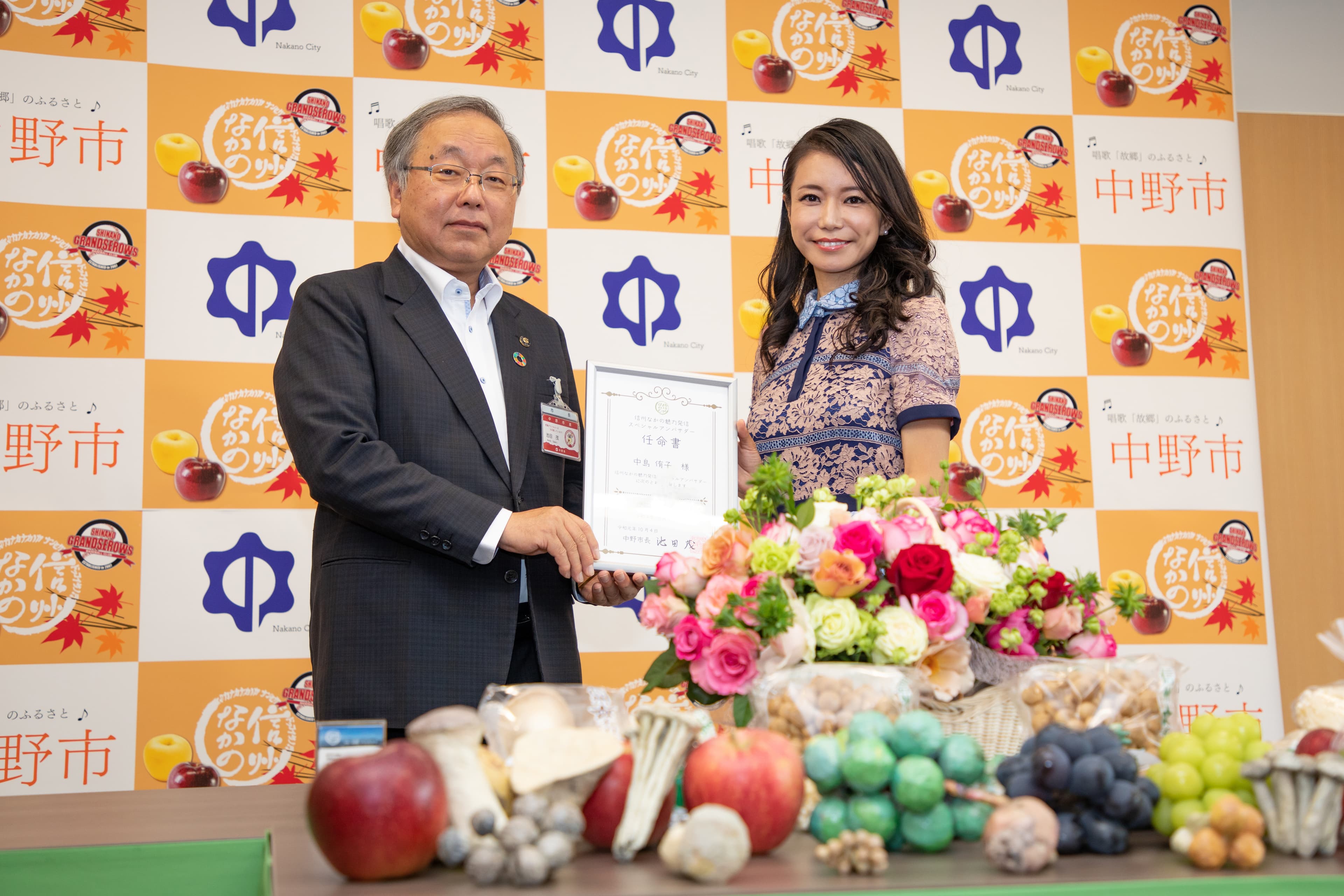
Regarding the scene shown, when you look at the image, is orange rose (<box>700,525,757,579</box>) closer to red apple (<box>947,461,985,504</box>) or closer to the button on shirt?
the button on shirt

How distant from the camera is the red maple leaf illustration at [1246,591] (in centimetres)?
377

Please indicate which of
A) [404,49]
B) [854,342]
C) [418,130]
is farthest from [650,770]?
[404,49]

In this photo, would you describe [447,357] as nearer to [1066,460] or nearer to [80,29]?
[80,29]

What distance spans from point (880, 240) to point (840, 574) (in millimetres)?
1204

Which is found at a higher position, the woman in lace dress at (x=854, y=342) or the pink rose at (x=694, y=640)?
the woman in lace dress at (x=854, y=342)

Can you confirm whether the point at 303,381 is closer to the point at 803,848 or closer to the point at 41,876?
the point at 41,876

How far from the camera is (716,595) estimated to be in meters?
1.29

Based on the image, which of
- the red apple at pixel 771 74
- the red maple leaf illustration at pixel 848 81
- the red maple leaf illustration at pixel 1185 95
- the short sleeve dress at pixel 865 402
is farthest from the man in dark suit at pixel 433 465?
the red maple leaf illustration at pixel 1185 95

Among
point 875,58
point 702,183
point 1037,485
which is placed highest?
point 875,58

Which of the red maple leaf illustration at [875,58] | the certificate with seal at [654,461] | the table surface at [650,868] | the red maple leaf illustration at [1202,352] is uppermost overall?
the red maple leaf illustration at [875,58]

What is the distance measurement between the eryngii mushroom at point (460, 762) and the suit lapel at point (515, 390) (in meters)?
1.18

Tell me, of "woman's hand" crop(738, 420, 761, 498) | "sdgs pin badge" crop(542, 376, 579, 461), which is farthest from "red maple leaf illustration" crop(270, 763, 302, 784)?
"woman's hand" crop(738, 420, 761, 498)

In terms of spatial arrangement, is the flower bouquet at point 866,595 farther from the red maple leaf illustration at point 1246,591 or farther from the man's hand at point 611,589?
the red maple leaf illustration at point 1246,591

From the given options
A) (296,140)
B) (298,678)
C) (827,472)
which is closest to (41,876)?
(827,472)
